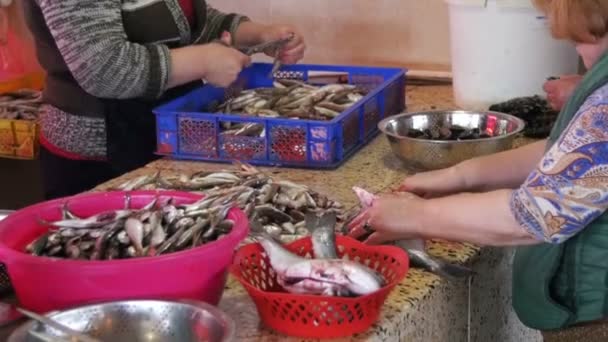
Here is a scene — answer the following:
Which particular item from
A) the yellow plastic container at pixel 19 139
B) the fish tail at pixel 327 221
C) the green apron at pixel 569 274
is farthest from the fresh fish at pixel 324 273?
the yellow plastic container at pixel 19 139

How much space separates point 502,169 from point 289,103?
2.41ft

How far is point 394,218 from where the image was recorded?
1.74 m

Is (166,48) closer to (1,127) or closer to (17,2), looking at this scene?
(1,127)

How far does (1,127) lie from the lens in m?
3.25

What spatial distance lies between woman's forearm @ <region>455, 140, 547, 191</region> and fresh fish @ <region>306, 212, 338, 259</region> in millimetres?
499

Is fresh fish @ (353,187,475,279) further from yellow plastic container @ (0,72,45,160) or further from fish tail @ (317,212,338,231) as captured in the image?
A: yellow plastic container @ (0,72,45,160)

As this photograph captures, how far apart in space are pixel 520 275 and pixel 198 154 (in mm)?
968

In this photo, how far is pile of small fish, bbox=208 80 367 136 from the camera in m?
2.41

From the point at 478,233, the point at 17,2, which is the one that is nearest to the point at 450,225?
the point at 478,233

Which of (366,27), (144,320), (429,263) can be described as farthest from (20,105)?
(144,320)

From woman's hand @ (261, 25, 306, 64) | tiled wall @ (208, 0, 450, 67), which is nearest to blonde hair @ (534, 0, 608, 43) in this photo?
woman's hand @ (261, 25, 306, 64)

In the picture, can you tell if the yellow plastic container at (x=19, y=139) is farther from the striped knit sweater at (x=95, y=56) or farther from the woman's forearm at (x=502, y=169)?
the woman's forearm at (x=502, y=169)

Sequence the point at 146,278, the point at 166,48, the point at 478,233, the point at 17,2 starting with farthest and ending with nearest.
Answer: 1. the point at 17,2
2. the point at 166,48
3. the point at 478,233
4. the point at 146,278

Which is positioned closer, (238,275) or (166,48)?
(238,275)
